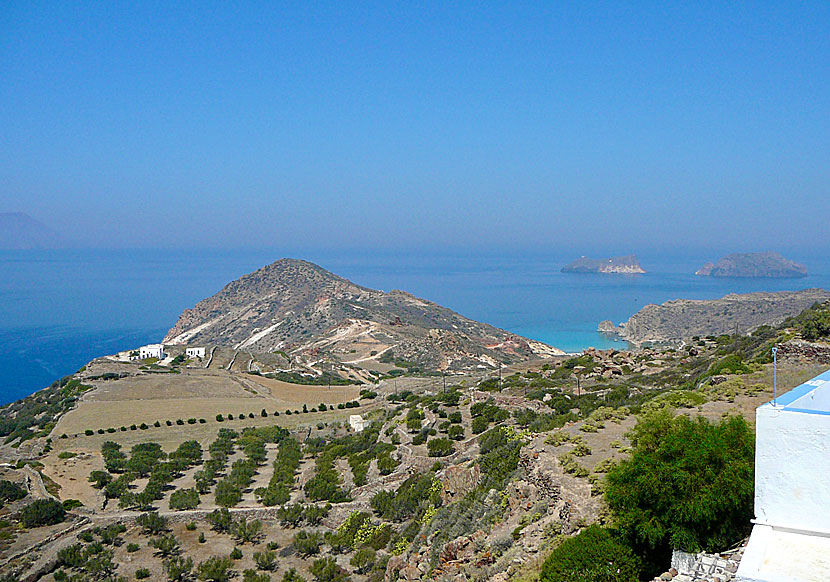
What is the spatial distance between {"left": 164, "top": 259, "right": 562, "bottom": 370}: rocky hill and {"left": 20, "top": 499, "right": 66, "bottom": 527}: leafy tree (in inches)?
1560

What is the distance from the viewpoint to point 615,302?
15512 centimetres

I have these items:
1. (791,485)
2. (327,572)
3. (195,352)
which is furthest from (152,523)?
(195,352)

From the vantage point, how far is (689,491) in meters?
7.48

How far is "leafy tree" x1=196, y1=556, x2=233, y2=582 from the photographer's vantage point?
14972 millimetres

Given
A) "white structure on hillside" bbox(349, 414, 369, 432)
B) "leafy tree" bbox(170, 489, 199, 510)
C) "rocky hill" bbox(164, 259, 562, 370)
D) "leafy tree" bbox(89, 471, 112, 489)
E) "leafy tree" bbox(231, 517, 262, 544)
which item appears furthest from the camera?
"rocky hill" bbox(164, 259, 562, 370)

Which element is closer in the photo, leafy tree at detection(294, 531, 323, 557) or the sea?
leafy tree at detection(294, 531, 323, 557)

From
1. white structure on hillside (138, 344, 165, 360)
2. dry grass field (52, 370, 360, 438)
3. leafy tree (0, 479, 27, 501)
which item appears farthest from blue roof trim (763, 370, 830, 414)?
white structure on hillside (138, 344, 165, 360)

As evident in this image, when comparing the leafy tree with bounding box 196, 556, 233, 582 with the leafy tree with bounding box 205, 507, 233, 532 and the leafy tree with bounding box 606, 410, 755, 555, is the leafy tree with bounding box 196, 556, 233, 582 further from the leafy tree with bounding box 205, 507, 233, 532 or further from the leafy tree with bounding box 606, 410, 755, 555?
the leafy tree with bounding box 606, 410, 755, 555

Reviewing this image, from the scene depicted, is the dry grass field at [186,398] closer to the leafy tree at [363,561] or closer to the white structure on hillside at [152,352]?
the white structure on hillside at [152,352]

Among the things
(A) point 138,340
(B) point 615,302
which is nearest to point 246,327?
(A) point 138,340

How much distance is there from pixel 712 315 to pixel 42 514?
86.6 m

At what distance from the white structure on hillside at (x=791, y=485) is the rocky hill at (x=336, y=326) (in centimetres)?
4931

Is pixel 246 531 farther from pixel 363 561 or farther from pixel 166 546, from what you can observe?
pixel 363 561

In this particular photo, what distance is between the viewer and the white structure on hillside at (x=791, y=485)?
5887 mm
